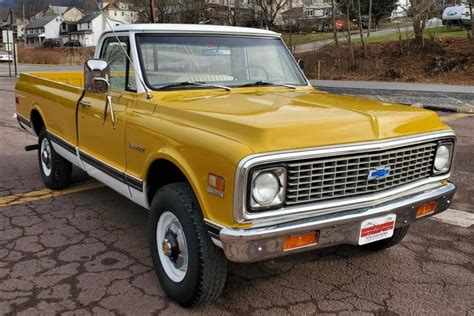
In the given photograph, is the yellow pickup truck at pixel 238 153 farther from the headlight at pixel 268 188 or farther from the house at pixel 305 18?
the house at pixel 305 18

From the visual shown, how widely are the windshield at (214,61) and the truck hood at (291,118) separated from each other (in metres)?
0.29

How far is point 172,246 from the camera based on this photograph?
131 inches

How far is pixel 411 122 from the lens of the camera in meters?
3.39

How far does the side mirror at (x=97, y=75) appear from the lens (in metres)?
3.96

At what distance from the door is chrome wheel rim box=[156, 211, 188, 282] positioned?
2.26 ft

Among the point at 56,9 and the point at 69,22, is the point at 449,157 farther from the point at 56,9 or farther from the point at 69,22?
the point at 56,9

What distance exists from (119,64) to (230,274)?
2.03 m

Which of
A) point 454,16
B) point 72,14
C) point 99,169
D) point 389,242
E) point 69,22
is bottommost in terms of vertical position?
point 389,242

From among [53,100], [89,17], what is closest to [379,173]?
[53,100]

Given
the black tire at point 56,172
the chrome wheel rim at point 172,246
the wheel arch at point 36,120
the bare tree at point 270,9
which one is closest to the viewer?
the chrome wheel rim at point 172,246

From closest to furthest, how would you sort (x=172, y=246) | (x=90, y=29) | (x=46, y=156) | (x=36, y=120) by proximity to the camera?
(x=172, y=246) < (x=46, y=156) < (x=36, y=120) < (x=90, y=29)

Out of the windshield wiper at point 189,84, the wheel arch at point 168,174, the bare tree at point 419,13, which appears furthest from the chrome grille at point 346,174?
the bare tree at point 419,13

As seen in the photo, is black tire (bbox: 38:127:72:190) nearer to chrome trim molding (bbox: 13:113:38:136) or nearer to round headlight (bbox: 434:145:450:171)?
chrome trim molding (bbox: 13:113:38:136)

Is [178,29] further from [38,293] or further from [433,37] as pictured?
[433,37]
